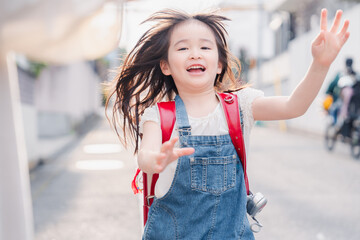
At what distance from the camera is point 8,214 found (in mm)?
938

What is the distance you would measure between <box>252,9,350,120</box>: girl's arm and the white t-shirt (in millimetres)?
33

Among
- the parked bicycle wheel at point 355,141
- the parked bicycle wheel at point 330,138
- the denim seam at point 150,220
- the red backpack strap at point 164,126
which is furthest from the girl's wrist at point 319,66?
the parked bicycle wheel at point 330,138

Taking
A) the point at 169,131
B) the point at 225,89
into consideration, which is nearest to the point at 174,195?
the point at 169,131

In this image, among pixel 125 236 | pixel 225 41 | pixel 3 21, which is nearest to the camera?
pixel 3 21

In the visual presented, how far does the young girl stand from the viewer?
1.62m

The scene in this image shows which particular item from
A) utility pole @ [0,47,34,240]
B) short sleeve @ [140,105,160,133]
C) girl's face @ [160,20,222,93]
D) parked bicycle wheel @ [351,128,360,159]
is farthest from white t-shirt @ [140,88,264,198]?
parked bicycle wheel @ [351,128,360,159]

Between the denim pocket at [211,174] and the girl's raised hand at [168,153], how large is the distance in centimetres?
29

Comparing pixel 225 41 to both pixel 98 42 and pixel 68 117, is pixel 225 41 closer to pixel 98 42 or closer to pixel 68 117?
pixel 98 42

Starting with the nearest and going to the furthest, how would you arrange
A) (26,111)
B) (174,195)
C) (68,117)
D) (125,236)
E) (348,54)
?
1. (174,195)
2. (125,236)
3. (26,111)
4. (348,54)
5. (68,117)

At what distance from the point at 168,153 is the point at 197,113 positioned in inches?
19.2

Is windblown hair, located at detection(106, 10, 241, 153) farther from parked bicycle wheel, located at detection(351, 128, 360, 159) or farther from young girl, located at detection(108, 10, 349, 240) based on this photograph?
parked bicycle wheel, located at detection(351, 128, 360, 159)

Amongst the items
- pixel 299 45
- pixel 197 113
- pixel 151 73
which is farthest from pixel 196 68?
pixel 299 45

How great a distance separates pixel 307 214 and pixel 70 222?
7.19 feet

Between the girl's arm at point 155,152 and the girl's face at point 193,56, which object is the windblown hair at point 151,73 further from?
the girl's arm at point 155,152
